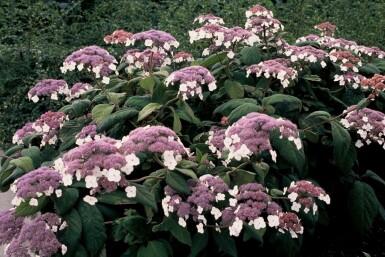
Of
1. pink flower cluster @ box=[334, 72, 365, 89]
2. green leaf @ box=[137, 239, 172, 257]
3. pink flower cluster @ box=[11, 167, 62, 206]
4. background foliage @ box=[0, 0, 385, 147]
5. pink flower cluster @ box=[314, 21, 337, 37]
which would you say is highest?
pink flower cluster @ box=[11, 167, 62, 206]

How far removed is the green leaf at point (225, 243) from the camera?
2.64 m

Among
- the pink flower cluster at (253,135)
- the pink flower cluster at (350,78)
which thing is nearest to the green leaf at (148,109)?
the pink flower cluster at (253,135)

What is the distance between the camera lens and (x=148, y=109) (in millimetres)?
3109

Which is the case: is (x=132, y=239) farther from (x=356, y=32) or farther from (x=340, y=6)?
(x=340, y=6)

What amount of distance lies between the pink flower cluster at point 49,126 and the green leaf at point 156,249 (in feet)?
3.16

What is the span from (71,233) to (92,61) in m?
1.01

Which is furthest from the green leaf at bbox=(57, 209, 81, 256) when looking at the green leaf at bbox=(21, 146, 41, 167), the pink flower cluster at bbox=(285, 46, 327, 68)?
the pink flower cluster at bbox=(285, 46, 327, 68)

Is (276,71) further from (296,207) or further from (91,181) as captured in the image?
(91,181)

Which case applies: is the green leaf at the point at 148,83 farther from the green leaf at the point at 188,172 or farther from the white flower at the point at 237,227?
the white flower at the point at 237,227

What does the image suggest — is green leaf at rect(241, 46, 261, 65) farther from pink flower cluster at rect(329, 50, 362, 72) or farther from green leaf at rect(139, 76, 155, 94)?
green leaf at rect(139, 76, 155, 94)

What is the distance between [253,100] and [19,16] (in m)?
4.65

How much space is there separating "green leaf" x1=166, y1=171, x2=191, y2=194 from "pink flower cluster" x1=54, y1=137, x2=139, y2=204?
237 millimetres

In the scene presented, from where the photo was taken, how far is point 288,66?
3.56m

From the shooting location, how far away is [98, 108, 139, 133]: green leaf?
3137mm
